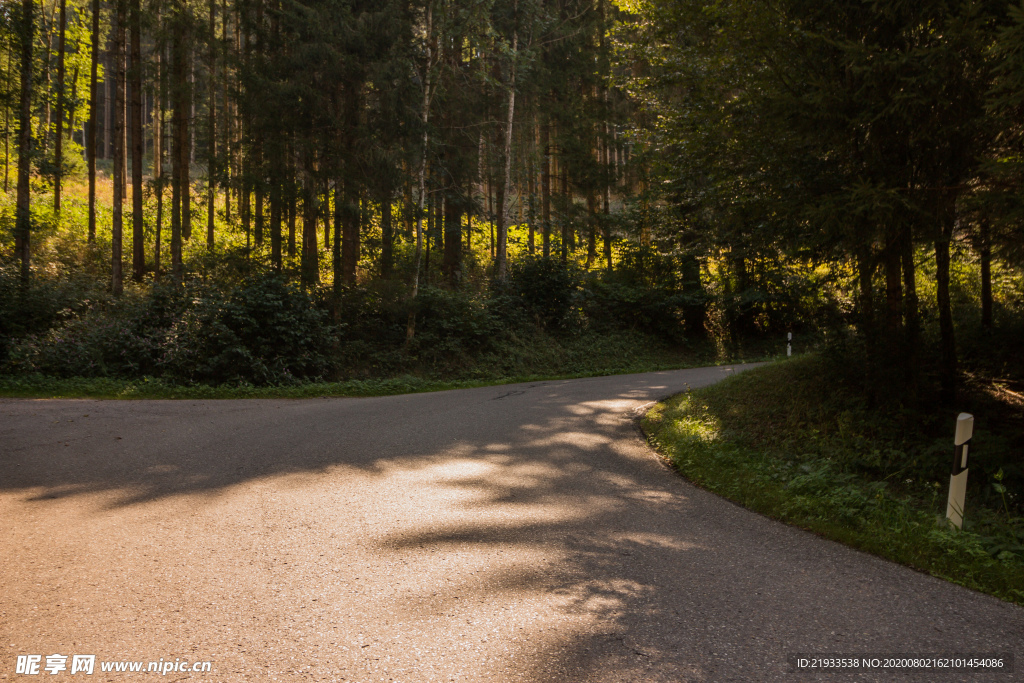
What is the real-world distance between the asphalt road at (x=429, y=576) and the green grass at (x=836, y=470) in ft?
1.19

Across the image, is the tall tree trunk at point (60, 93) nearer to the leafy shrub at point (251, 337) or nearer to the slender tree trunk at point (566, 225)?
the leafy shrub at point (251, 337)

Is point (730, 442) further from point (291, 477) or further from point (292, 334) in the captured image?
point (292, 334)

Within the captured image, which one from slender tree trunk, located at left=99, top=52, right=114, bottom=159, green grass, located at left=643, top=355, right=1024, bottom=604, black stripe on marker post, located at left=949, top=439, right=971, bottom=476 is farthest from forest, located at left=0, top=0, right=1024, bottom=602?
slender tree trunk, located at left=99, top=52, right=114, bottom=159

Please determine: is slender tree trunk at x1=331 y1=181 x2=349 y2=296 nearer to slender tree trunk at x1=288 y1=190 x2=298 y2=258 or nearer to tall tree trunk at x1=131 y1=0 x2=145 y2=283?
slender tree trunk at x1=288 y1=190 x2=298 y2=258

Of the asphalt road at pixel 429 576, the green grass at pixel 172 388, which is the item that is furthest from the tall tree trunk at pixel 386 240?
the asphalt road at pixel 429 576

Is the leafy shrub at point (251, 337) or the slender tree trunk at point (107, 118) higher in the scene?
the slender tree trunk at point (107, 118)

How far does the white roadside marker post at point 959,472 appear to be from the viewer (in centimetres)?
538

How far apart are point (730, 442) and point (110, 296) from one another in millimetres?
17545

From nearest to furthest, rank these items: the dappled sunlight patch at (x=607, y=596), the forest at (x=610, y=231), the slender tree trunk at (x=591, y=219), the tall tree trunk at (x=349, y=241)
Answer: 1. the dappled sunlight patch at (x=607, y=596)
2. the forest at (x=610, y=231)
3. the tall tree trunk at (x=349, y=241)
4. the slender tree trunk at (x=591, y=219)

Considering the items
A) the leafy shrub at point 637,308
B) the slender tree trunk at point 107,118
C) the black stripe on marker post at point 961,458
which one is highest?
the slender tree trunk at point 107,118

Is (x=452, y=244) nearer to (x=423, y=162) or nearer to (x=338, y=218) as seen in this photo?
(x=423, y=162)

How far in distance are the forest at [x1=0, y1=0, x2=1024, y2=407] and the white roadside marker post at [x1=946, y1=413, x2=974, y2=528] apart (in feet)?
8.81

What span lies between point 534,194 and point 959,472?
21.9 m

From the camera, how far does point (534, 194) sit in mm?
25812
